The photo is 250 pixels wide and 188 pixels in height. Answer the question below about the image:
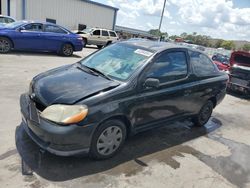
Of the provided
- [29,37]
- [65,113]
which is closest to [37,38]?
[29,37]

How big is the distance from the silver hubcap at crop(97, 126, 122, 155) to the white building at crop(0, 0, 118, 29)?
23991 mm


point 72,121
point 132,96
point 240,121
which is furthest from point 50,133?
point 240,121

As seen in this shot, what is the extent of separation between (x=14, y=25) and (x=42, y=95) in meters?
9.32

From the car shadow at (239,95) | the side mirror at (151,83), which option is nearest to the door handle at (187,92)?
the side mirror at (151,83)

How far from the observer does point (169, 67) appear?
4.47 meters

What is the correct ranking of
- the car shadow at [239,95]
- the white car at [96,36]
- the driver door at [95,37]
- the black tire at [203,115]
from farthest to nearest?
the driver door at [95,37] → the white car at [96,36] → the car shadow at [239,95] → the black tire at [203,115]

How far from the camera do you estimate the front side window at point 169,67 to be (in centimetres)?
421

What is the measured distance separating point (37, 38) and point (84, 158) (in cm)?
945

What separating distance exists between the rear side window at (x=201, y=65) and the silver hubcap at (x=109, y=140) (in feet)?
6.92

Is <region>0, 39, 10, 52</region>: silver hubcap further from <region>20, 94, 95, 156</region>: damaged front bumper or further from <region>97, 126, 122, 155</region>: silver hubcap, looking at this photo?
<region>97, 126, 122, 155</region>: silver hubcap

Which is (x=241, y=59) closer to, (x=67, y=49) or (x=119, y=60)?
(x=67, y=49)

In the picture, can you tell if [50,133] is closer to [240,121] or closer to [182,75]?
[182,75]

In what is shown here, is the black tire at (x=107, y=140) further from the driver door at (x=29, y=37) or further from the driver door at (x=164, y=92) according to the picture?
the driver door at (x=29, y=37)

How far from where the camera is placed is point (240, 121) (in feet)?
22.7
